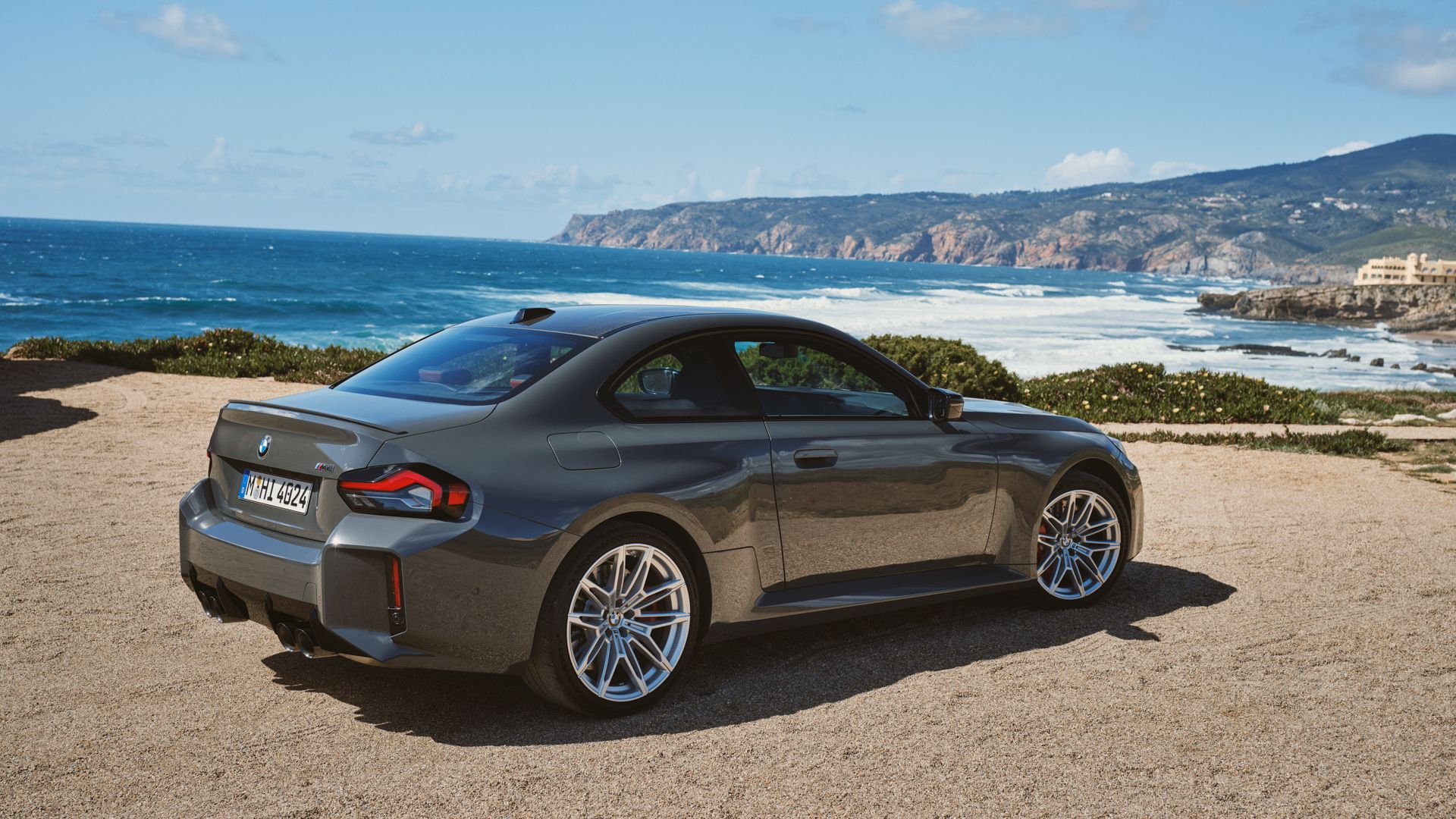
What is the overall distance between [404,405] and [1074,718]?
284 centimetres

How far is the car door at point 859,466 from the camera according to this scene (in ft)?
16.1

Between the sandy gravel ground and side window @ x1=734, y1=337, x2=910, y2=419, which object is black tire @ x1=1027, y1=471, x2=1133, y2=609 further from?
side window @ x1=734, y1=337, x2=910, y2=419

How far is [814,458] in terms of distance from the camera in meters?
4.94

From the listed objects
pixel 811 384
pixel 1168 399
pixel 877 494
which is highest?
pixel 811 384

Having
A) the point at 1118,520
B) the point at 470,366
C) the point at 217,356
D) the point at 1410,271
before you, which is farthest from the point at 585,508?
the point at 1410,271

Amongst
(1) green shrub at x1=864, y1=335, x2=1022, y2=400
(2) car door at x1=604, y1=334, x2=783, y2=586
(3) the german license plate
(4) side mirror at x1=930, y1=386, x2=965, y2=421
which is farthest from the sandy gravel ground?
(1) green shrub at x1=864, y1=335, x2=1022, y2=400

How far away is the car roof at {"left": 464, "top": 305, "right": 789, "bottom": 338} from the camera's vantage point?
15.9 ft

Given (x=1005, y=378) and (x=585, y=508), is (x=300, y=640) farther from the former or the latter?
(x=1005, y=378)

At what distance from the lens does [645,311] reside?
200 inches

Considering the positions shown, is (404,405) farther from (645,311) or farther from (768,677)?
(768,677)

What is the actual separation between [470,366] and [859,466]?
1.71 m

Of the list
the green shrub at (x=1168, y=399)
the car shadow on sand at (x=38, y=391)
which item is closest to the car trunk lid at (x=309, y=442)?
the car shadow on sand at (x=38, y=391)

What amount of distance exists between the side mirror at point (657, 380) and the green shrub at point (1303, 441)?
10.2m

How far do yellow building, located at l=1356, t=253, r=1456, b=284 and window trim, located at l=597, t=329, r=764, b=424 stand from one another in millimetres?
125857
